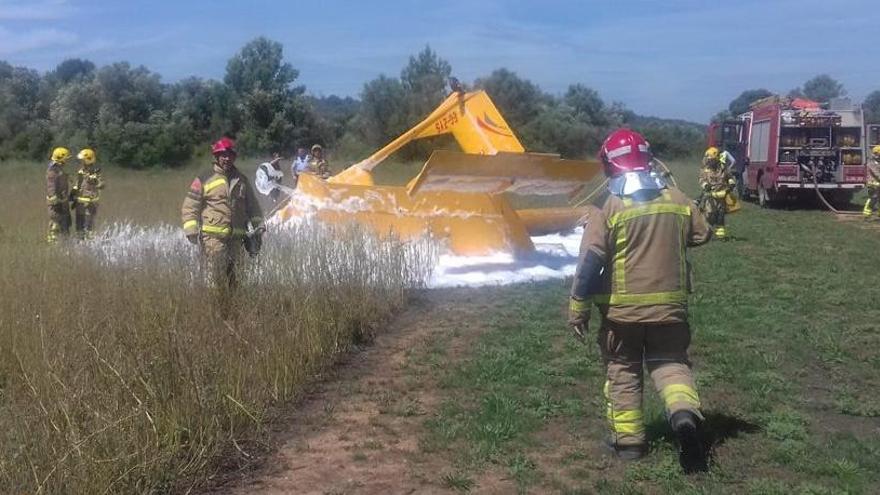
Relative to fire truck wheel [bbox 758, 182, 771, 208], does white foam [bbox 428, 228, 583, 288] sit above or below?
below

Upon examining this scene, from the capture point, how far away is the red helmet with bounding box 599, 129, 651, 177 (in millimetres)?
5527

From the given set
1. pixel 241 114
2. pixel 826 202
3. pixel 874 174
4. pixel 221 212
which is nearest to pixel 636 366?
pixel 221 212

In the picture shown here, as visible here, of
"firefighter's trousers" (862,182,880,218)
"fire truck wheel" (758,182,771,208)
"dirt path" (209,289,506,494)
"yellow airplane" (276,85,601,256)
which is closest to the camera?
"dirt path" (209,289,506,494)

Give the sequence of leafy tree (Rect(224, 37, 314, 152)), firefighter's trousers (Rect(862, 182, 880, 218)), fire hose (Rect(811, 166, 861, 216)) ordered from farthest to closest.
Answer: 1. leafy tree (Rect(224, 37, 314, 152))
2. fire hose (Rect(811, 166, 861, 216))
3. firefighter's trousers (Rect(862, 182, 880, 218))

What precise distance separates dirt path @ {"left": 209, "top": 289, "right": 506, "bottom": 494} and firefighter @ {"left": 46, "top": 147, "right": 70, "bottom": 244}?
837 centimetres

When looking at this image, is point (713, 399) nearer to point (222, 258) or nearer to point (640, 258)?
point (640, 258)

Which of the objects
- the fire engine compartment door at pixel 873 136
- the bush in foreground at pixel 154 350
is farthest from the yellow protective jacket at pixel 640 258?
the fire engine compartment door at pixel 873 136

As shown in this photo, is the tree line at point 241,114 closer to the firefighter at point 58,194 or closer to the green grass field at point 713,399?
the firefighter at point 58,194

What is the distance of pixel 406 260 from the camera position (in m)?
10.5

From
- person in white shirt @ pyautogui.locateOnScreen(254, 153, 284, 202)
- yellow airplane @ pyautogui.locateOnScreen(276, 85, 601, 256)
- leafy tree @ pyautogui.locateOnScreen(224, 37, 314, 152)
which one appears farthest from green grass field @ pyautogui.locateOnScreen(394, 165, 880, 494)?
leafy tree @ pyautogui.locateOnScreen(224, 37, 314, 152)

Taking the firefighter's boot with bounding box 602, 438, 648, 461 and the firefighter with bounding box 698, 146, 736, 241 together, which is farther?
the firefighter with bounding box 698, 146, 736, 241

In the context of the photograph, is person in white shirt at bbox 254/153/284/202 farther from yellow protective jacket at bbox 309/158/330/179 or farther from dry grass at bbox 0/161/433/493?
dry grass at bbox 0/161/433/493

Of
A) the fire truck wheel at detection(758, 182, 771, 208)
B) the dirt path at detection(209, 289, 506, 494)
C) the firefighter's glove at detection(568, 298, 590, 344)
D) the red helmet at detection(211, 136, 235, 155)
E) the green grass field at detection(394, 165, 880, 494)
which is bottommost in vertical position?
the dirt path at detection(209, 289, 506, 494)

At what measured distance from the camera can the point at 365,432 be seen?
6188mm
